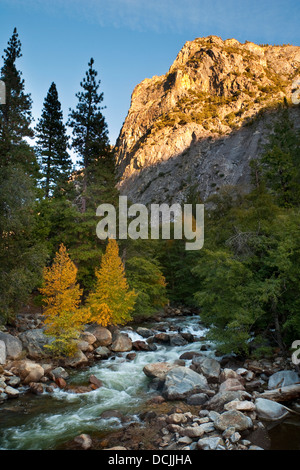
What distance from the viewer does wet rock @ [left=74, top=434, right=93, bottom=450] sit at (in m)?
7.82

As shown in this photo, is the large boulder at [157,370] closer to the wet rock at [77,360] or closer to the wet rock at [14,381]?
the wet rock at [77,360]

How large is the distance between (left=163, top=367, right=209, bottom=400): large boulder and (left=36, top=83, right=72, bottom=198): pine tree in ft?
80.3

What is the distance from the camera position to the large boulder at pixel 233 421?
8.05m

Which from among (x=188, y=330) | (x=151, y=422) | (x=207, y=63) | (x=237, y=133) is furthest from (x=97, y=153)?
(x=207, y=63)

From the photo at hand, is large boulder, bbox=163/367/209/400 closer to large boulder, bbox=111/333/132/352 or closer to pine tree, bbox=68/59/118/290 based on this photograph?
large boulder, bbox=111/333/132/352

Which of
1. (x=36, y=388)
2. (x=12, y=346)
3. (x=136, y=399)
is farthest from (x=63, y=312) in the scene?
(x=136, y=399)

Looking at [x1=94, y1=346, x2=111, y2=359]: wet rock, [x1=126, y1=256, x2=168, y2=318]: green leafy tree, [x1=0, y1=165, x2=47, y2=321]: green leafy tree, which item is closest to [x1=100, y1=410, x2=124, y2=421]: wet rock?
[x1=94, y1=346, x2=111, y2=359]: wet rock

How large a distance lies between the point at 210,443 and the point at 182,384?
4140 millimetres

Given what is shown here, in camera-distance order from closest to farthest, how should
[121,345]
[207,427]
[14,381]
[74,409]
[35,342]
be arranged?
[207,427]
[74,409]
[14,381]
[35,342]
[121,345]

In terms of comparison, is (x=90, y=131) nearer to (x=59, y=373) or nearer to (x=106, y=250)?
(x=106, y=250)

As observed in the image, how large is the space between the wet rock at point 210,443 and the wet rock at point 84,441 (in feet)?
10.0

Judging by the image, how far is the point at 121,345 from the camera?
17.5 m

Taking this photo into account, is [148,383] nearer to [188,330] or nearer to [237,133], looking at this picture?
[188,330]

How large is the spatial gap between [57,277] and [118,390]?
722 cm
